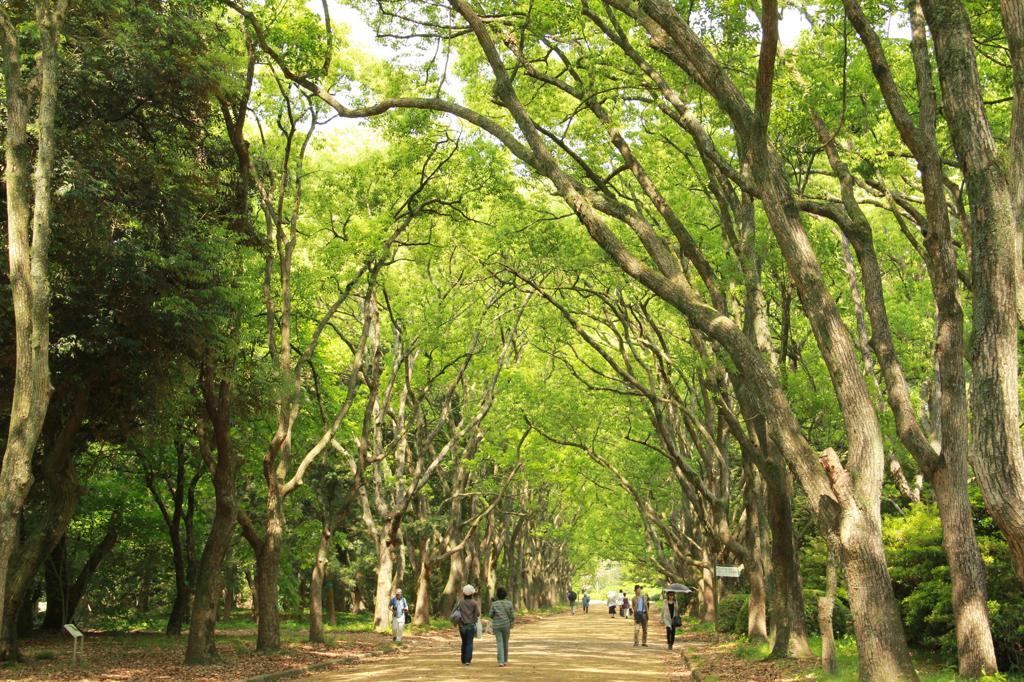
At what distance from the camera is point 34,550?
51.1 feet

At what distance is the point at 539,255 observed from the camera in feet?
61.7

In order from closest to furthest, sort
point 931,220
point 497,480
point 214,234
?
point 931,220 < point 214,234 < point 497,480

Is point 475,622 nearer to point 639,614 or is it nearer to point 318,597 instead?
point 318,597

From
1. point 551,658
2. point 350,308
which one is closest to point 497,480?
point 350,308

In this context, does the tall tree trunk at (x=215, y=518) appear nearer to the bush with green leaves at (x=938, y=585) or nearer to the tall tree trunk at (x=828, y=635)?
the tall tree trunk at (x=828, y=635)

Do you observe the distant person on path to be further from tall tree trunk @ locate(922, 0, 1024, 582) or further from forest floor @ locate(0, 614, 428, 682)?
tall tree trunk @ locate(922, 0, 1024, 582)

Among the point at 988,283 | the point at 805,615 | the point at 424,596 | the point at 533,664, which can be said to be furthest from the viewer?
the point at 424,596

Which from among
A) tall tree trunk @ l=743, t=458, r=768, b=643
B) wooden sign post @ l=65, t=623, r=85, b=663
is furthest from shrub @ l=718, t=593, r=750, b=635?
wooden sign post @ l=65, t=623, r=85, b=663

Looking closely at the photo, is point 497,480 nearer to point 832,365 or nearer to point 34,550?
point 34,550

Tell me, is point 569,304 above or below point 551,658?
above

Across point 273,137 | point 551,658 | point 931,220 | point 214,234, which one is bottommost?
point 551,658

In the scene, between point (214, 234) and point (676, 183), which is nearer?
point (214, 234)

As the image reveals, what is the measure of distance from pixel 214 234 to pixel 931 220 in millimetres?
10379

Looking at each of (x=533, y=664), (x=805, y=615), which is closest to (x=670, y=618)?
(x=805, y=615)
